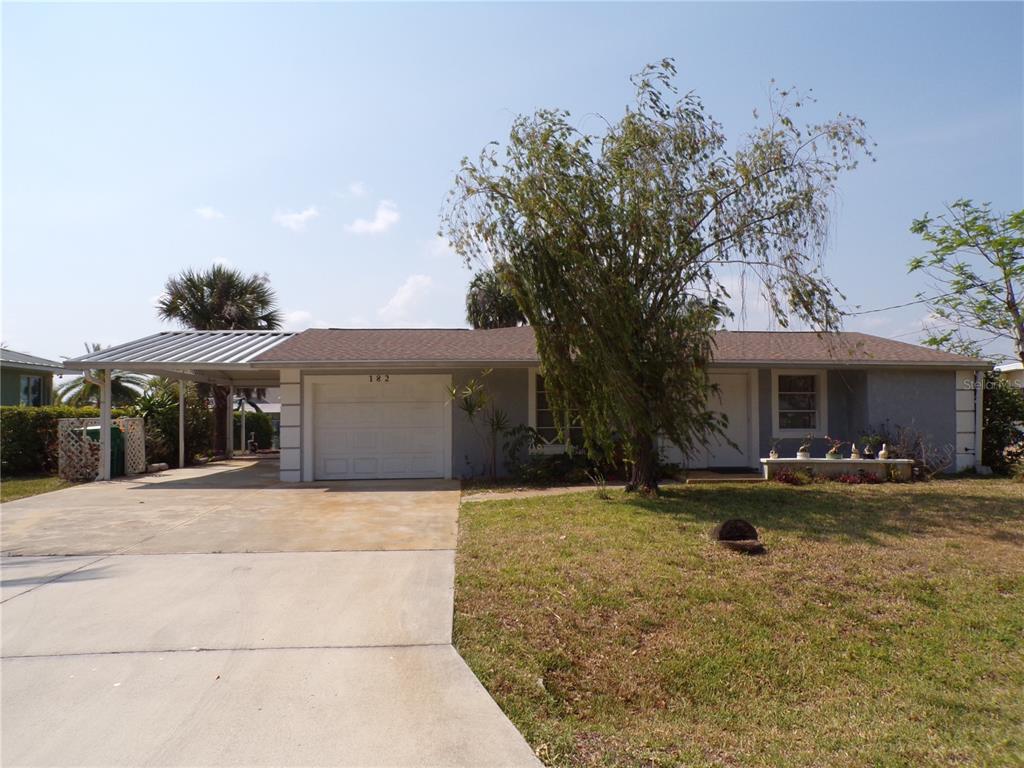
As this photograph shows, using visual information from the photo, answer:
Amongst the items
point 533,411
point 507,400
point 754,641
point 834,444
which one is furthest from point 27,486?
point 834,444

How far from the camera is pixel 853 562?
6625 millimetres

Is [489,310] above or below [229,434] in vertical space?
above

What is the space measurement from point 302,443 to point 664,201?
8.75 m

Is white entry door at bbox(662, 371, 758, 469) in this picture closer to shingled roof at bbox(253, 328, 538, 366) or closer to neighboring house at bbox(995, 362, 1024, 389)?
shingled roof at bbox(253, 328, 538, 366)

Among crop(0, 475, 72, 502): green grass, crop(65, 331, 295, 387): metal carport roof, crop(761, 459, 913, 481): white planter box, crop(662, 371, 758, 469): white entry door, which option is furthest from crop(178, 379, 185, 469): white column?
crop(761, 459, 913, 481): white planter box

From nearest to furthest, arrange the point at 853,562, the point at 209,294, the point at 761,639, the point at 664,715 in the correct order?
the point at 664,715 → the point at 761,639 → the point at 853,562 → the point at 209,294

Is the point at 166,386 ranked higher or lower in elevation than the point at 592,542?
higher

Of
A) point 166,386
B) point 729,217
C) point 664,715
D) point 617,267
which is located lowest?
point 664,715

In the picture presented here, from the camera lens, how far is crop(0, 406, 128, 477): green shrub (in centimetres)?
1588

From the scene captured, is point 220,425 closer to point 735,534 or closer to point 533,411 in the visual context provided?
point 533,411

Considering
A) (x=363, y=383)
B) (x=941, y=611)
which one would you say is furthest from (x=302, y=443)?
(x=941, y=611)

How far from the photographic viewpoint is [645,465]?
10.6 meters

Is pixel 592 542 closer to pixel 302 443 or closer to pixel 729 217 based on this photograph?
pixel 729 217

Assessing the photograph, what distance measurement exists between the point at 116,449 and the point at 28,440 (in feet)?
8.35
